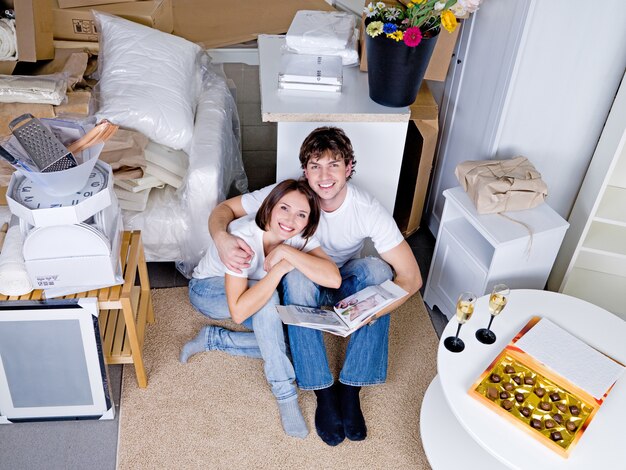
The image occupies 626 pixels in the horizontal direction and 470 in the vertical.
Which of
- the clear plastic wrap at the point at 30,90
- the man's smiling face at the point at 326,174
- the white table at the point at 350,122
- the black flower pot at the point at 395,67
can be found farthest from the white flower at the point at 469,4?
the clear plastic wrap at the point at 30,90

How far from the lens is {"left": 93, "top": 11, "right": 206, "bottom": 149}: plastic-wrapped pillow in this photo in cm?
228

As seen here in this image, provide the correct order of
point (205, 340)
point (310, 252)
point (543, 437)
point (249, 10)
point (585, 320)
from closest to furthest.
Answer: point (543, 437)
point (585, 320)
point (310, 252)
point (205, 340)
point (249, 10)

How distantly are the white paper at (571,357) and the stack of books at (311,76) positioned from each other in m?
1.04

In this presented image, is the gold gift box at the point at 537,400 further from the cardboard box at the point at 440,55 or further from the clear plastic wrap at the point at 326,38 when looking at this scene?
the clear plastic wrap at the point at 326,38

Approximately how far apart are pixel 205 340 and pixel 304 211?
0.61 metres

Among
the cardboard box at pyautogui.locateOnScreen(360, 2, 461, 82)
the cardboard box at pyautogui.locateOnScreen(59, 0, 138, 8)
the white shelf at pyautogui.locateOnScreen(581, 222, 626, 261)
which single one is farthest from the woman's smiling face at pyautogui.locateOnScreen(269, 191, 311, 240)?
the cardboard box at pyautogui.locateOnScreen(59, 0, 138, 8)

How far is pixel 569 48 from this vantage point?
2062 millimetres

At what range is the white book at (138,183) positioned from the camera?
2.19 meters

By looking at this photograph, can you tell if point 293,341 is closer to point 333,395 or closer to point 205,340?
point 333,395

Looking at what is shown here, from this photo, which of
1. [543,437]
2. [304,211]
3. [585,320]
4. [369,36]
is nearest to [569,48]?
[369,36]

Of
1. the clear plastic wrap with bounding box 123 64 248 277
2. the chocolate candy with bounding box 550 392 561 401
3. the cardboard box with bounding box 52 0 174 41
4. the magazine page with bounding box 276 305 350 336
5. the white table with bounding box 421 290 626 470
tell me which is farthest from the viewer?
the cardboard box with bounding box 52 0 174 41

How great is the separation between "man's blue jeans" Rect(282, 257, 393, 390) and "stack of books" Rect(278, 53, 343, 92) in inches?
25.9

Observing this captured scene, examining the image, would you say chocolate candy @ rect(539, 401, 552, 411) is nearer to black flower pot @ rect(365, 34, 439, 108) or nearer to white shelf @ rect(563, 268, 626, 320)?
white shelf @ rect(563, 268, 626, 320)

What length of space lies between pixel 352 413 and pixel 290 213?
65cm
